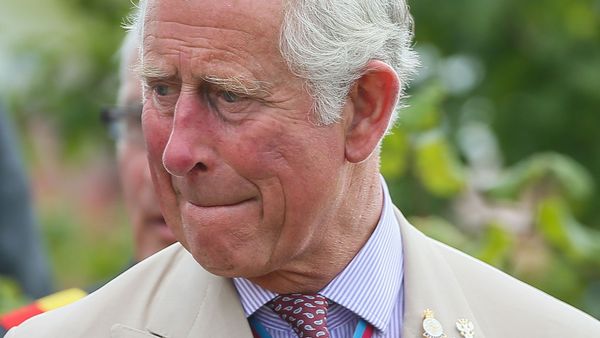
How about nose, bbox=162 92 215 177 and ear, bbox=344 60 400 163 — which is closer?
nose, bbox=162 92 215 177

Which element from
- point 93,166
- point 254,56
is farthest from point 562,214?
point 93,166

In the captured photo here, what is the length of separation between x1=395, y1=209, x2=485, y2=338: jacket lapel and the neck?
4.9 inches

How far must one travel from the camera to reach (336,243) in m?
3.08

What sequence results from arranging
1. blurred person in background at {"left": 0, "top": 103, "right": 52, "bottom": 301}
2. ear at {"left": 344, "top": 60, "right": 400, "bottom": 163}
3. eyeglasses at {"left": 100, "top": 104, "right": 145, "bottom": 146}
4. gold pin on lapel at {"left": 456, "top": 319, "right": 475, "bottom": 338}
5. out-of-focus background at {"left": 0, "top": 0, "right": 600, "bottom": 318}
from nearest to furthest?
ear at {"left": 344, "top": 60, "right": 400, "bottom": 163}
gold pin on lapel at {"left": 456, "top": 319, "right": 475, "bottom": 338}
eyeglasses at {"left": 100, "top": 104, "right": 145, "bottom": 146}
blurred person in background at {"left": 0, "top": 103, "right": 52, "bottom": 301}
out-of-focus background at {"left": 0, "top": 0, "right": 600, "bottom": 318}

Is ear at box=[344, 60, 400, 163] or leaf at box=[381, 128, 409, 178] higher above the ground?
ear at box=[344, 60, 400, 163]

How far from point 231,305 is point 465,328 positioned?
51 cm

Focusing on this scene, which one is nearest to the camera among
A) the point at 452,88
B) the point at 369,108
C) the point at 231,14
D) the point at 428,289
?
the point at 231,14

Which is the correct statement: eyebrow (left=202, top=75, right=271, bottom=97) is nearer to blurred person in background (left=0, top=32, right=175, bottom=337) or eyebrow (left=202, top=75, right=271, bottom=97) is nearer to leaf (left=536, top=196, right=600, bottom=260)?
blurred person in background (left=0, top=32, right=175, bottom=337)

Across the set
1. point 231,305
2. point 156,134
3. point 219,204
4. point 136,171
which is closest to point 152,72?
point 156,134

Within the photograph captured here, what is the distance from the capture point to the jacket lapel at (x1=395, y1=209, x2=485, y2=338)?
3.07 metres

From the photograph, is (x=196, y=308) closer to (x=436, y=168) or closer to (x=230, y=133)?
(x=230, y=133)

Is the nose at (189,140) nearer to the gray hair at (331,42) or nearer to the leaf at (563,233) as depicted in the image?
the gray hair at (331,42)

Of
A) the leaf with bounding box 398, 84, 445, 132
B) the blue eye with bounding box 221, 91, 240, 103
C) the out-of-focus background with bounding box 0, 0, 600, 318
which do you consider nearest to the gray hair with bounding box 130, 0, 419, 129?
the blue eye with bounding box 221, 91, 240, 103

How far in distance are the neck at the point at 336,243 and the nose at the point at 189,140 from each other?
0.35 meters
